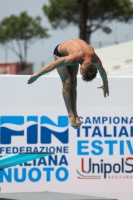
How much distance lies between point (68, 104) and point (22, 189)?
3.52 metres

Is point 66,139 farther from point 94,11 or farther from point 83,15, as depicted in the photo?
point 94,11

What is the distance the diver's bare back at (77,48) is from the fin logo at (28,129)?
3.56 m

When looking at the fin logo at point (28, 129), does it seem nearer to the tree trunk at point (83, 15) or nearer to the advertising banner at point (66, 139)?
the advertising banner at point (66, 139)

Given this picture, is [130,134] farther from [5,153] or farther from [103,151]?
[5,153]

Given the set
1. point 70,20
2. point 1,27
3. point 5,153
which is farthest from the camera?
point 1,27

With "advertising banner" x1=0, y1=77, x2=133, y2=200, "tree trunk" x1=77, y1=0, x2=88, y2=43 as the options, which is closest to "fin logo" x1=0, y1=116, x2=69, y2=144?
"advertising banner" x1=0, y1=77, x2=133, y2=200

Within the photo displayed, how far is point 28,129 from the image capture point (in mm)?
11711

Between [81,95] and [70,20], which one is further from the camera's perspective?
[70,20]

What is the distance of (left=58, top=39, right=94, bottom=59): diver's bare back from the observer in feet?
26.4

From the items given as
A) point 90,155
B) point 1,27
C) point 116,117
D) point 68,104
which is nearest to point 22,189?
point 90,155

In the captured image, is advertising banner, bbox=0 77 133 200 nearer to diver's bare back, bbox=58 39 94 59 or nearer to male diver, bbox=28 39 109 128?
male diver, bbox=28 39 109 128

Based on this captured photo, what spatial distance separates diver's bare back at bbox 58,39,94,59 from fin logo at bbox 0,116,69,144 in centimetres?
356

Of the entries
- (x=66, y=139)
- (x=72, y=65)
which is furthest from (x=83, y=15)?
(x=72, y=65)

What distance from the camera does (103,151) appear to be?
1189 centimetres
